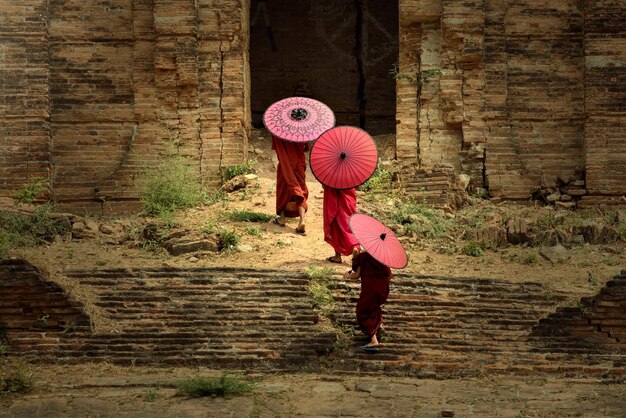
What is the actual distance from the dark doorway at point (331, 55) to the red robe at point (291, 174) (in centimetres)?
602

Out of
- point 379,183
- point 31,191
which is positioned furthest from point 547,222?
point 31,191

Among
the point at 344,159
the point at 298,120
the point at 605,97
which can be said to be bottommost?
the point at 344,159

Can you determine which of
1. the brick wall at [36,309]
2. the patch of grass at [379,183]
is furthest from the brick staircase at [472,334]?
the patch of grass at [379,183]

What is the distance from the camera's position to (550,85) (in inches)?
787

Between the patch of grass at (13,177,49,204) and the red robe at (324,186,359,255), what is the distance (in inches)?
197

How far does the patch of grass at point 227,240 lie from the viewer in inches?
663

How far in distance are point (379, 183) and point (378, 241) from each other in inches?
235

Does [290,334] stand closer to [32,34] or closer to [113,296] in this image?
[113,296]

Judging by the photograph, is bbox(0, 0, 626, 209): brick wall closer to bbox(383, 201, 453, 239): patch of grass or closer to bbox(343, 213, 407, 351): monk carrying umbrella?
bbox(383, 201, 453, 239): patch of grass

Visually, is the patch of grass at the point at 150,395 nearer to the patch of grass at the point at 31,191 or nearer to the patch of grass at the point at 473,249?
the patch of grass at the point at 473,249

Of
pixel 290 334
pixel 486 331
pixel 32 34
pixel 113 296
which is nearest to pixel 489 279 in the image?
pixel 486 331

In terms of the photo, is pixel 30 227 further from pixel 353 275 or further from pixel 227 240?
pixel 353 275

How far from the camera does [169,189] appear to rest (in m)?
18.9

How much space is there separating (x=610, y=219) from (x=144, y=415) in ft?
28.6
